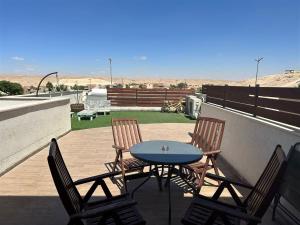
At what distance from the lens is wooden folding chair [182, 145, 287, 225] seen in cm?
231

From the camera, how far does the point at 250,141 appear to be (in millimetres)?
5043

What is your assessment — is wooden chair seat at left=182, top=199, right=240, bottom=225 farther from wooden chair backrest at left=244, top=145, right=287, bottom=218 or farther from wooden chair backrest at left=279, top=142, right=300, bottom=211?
wooden chair backrest at left=279, top=142, right=300, bottom=211

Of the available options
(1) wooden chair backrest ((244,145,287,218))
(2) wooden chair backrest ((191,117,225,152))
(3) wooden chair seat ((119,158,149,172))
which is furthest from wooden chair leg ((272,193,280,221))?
(3) wooden chair seat ((119,158,149,172))

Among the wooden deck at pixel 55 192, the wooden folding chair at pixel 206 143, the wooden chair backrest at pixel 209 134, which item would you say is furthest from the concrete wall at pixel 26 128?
the wooden chair backrest at pixel 209 134

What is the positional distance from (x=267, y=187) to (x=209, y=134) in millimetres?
2490

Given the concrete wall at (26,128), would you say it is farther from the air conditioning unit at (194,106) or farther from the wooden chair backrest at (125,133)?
the air conditioning unit at (194,106)

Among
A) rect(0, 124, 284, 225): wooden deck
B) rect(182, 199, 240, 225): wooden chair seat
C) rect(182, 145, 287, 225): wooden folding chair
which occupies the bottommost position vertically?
rect(0, 124, 284, 225): wooden deck

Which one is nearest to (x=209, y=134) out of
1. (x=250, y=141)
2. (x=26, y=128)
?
(x=250, y=141)

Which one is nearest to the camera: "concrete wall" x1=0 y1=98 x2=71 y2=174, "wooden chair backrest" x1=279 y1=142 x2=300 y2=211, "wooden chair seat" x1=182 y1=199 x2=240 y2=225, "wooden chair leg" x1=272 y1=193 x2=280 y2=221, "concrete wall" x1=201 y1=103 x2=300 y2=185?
"wooden chair seat" x1=182 y1=199 x2=240 y2=225

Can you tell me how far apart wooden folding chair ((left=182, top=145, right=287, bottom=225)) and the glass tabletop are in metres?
0.55

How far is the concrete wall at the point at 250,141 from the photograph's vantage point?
12.8 feet

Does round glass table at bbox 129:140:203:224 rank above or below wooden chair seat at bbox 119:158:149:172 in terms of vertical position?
above

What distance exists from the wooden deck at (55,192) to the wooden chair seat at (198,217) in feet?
2.39

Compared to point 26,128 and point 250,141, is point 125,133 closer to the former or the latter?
point 250,141
